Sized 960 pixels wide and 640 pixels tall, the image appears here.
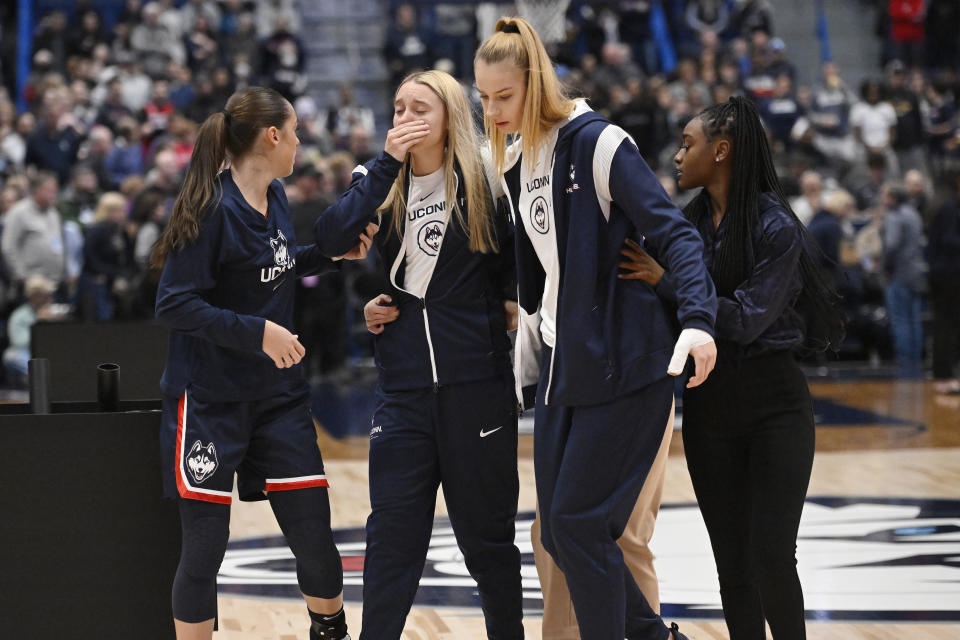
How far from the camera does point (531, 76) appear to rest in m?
3.22

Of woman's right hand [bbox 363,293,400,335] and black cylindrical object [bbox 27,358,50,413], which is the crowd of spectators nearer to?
woman's right hand [bbox 363,293,400,335]

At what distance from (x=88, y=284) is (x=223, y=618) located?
6.74m

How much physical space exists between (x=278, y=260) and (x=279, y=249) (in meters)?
0.03

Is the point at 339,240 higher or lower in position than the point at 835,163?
lower

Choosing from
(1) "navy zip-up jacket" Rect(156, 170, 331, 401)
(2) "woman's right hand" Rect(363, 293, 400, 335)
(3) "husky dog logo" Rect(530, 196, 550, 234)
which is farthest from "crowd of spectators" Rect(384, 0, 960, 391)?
(3) "husky dog logo" Rect(530, 196, 550, 234)

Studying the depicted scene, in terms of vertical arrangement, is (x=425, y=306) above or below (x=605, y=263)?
below

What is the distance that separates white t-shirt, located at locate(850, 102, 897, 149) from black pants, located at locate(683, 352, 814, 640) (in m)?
12.6

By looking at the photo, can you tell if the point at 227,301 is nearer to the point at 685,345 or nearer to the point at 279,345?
the point at 279,345

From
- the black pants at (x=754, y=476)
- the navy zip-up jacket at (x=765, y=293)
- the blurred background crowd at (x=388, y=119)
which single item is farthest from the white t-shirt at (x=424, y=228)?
the blurred background crowd at (x=388, y=119)

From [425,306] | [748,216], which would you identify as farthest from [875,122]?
[425,306]

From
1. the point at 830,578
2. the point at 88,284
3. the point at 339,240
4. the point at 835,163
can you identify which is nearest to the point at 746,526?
the point at 339,240

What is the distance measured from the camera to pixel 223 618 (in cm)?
463

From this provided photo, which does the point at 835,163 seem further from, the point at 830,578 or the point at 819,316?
the point at 819,316

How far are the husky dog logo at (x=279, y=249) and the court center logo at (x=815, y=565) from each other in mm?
1695
